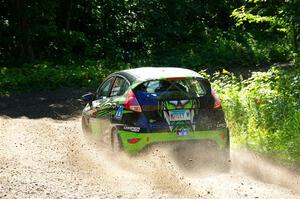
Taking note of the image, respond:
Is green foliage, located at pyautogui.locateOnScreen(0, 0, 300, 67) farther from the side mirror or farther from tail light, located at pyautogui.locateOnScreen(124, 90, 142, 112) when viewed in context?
tail light, located at pyautogui.locateOnScreen(124, 90, 142, 112)

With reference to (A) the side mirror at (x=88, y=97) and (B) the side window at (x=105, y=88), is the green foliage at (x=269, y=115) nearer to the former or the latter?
(B) the side window at (x=105, y=88)

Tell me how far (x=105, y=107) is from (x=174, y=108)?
1.67 metres

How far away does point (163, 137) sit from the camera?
9484mm

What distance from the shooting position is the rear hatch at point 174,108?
9.52 m

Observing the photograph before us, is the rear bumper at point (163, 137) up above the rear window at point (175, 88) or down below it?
below

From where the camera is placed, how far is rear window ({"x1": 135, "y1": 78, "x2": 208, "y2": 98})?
9703 millimetres

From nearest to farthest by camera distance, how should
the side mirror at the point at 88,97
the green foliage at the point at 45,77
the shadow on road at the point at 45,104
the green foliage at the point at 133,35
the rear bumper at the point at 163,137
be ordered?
the rear bumper at the point at 163,137, the side mirror at the point at 88,97, the shadow on road at the point at 45,104, the green foliage at the point at 45,77, the green foliage at the point at 133,35

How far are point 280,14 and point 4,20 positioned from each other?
17715 mm

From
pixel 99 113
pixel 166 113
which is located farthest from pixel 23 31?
pixel 166 113

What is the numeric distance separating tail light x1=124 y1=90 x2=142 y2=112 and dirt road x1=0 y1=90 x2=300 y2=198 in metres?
0.72

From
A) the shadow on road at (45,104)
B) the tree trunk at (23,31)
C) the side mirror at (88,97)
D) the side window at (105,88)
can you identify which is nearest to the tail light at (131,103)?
the side window at (105,88)

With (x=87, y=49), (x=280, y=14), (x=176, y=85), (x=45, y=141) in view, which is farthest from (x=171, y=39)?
(x=176, y=85)

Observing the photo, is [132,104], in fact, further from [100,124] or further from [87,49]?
[87,49]

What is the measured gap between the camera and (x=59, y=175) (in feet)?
30.7
